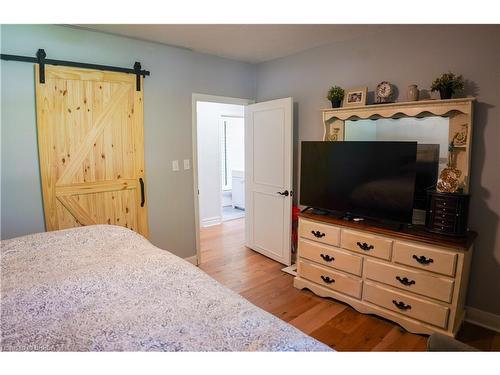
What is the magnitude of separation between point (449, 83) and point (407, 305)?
66.9 inches

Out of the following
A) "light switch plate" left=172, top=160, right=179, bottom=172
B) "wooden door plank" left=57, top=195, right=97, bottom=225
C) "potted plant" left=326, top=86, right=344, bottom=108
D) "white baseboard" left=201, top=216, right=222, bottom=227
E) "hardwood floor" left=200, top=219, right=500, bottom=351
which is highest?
"potted plant" left=326, top=86, right=344, bottom=108

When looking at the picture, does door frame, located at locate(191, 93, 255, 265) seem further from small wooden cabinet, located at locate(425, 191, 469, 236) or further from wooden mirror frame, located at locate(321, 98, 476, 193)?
small wooden cabinet, located at locate(425, 191, 469, 236)

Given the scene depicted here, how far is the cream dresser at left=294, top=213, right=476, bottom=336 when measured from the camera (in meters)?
2.11

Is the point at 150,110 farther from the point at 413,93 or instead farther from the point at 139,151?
the point at 413,93

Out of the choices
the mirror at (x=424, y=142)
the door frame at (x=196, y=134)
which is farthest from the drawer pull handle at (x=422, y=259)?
the door frame at (x=196, y=134)

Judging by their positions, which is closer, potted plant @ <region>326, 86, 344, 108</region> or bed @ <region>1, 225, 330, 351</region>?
bed @ <region>1, 225, 330, 351</region>

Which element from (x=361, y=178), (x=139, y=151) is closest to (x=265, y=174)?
(x=361, y=178)

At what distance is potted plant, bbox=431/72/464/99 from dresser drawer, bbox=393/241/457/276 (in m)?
1.16

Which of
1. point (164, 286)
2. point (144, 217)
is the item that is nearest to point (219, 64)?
point (144, 217)

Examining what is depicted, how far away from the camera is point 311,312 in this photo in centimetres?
259

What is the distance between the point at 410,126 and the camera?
262 centimetres

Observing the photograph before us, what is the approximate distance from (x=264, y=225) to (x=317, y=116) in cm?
148

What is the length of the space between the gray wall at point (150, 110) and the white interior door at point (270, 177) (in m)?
0.52

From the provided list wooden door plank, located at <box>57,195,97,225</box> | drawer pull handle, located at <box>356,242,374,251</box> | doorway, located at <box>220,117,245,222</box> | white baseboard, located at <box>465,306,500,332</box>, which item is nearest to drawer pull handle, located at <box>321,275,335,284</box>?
drawer pull handle, located at <box>356,242,374,251</box>
